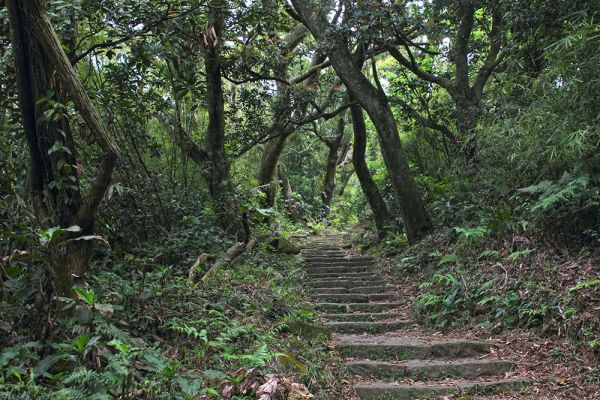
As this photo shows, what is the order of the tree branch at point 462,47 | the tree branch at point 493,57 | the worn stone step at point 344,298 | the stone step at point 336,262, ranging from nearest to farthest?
the worn stone step at point 344,298
the tree branch at point 493,57
the tree branch at point 462,47
the stone step at point 336,262

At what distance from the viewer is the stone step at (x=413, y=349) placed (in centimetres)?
545

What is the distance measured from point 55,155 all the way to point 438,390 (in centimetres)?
417

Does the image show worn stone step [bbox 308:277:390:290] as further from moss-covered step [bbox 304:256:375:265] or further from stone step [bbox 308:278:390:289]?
moss-covered step [bbox 304:256:375:265]

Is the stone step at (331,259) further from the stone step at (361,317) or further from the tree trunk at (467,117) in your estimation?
the stone step at (361,317)

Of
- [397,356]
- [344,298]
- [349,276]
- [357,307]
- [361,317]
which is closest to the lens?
[397,356]

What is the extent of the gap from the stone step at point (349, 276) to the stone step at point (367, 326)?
108 inches

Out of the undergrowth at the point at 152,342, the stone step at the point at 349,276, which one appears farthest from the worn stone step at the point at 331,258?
the undergrowth at the point at 152,342

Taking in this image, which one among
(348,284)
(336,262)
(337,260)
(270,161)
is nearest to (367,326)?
(348,284)

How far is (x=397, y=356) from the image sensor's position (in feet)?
18.3

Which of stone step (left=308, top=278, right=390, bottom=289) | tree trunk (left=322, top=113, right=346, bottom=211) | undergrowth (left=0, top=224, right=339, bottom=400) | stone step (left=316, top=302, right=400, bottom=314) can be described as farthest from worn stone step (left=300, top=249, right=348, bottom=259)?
tree trunk (left=322, top=113, right=346, bottom=211)

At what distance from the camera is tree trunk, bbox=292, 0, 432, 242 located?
9.61 meters

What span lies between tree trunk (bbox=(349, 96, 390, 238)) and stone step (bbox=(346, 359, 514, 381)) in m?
6.99

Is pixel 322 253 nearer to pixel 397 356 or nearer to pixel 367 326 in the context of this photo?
pixel 367 326

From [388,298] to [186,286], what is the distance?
13.2 feet
